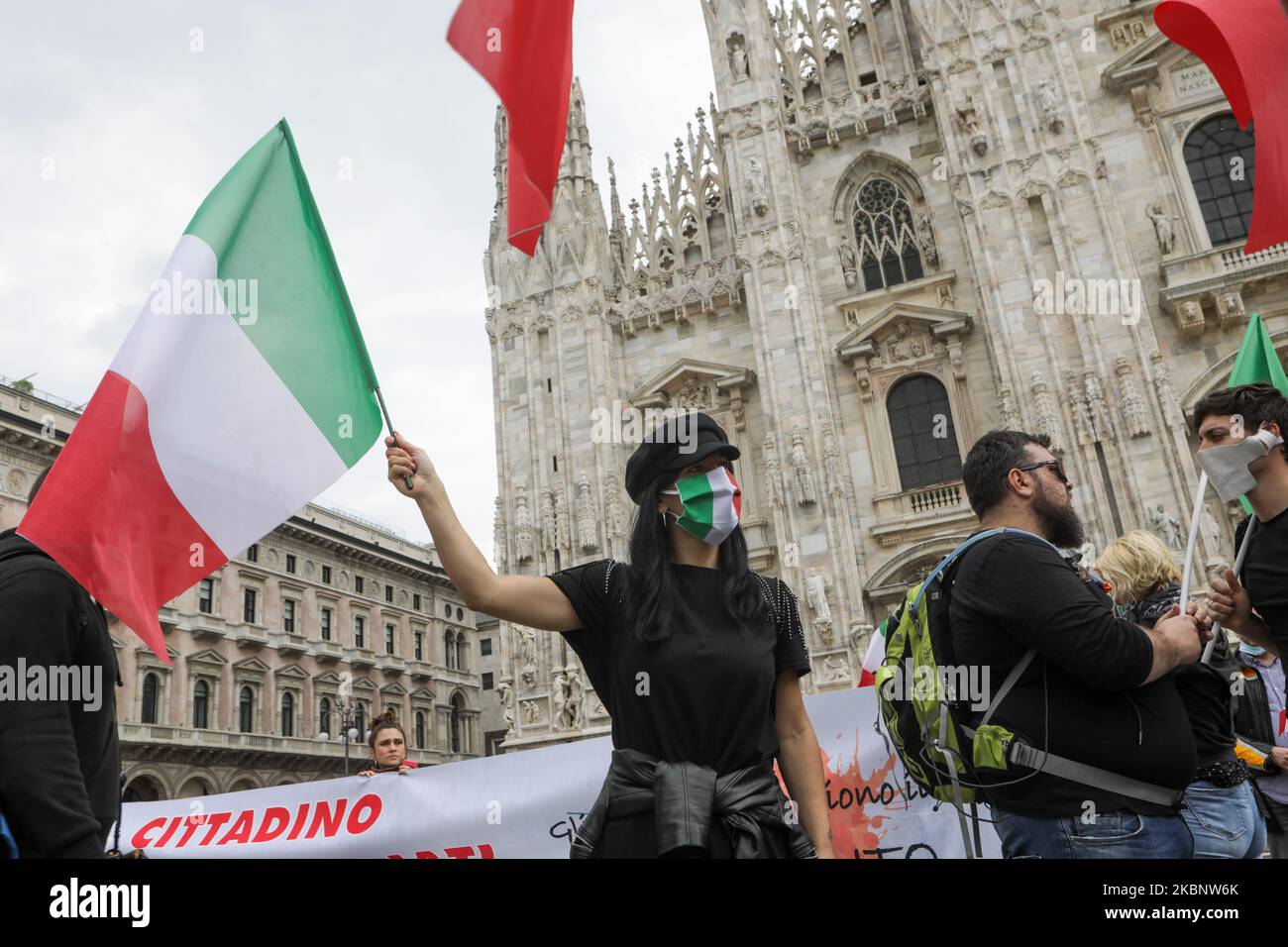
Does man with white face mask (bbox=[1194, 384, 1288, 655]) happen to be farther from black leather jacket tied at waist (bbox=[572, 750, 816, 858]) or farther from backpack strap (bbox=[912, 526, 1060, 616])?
black leather jacket tied at waist (bbox=[572, 750, 816, 858])

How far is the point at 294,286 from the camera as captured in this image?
350 cm

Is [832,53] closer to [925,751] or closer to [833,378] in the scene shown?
[833,378]

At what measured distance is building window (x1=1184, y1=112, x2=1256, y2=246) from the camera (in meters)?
17.0

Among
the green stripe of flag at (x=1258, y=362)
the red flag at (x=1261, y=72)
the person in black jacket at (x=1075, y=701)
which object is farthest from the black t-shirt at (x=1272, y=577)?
the green stripe of flag at (x=1258, y=362)

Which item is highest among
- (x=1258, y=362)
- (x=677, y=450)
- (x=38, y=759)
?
(x=1258, y=362)

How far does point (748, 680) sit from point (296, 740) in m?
38.0

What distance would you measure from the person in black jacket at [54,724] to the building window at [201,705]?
35.1 metres

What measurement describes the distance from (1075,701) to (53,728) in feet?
8.25

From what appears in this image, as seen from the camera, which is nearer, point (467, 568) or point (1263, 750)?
point (467, 568)

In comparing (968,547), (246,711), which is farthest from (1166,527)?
(246,711)

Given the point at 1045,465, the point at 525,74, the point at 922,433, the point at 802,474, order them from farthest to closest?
the point at 922,433
the point at 802,474
the point at 525,74
the point at 1045,465

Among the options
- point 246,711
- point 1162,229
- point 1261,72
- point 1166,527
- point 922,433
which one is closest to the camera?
point 1261,72

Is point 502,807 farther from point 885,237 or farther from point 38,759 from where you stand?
point 885,237

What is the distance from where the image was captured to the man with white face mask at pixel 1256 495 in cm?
270
